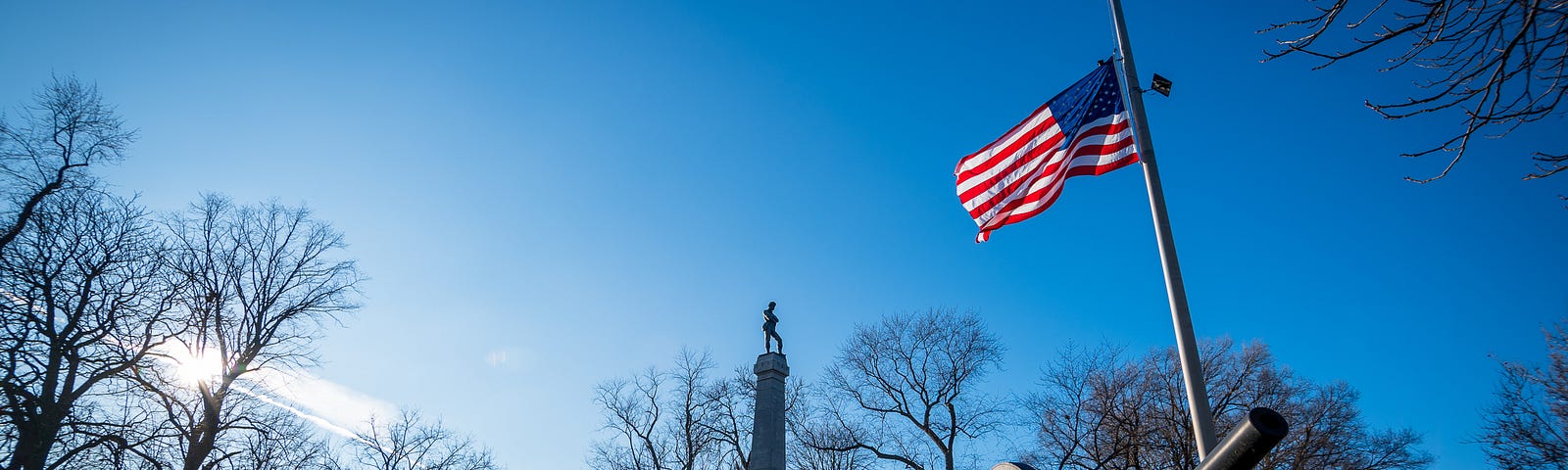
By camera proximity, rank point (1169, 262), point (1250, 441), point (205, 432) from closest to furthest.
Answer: point (1250, 441) < point (1169, 262) < point (205, 432)

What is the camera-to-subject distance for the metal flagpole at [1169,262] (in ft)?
21.1

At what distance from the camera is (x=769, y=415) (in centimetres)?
1878

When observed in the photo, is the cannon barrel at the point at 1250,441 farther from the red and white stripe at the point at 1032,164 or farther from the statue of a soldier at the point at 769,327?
the statue of a soldier at the point at 769,327

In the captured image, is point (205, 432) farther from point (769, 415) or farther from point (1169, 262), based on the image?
point (1169, 262)

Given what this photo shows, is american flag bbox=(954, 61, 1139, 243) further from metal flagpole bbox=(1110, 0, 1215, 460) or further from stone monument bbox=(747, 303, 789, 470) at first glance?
stone monument bbox=(747, 303, 789, 470)

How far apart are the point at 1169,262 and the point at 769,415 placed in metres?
12.8

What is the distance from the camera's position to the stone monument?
18.2m

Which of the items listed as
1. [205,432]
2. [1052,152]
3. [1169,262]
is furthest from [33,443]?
[1169,262]

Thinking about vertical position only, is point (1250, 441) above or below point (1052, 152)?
below

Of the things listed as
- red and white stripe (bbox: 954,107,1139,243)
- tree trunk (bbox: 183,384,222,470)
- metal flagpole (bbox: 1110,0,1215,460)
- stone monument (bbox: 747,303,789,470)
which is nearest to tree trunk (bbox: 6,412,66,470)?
tree trunk (bbox: 183,384,222,470)

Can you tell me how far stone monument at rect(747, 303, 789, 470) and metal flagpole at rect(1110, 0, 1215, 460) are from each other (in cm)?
1200

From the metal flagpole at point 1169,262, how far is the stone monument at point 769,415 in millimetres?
11998

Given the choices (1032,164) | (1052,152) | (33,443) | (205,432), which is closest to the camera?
(1052,152)

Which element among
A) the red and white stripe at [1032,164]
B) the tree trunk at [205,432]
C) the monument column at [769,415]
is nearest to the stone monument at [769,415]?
the monument column at [769,415]
